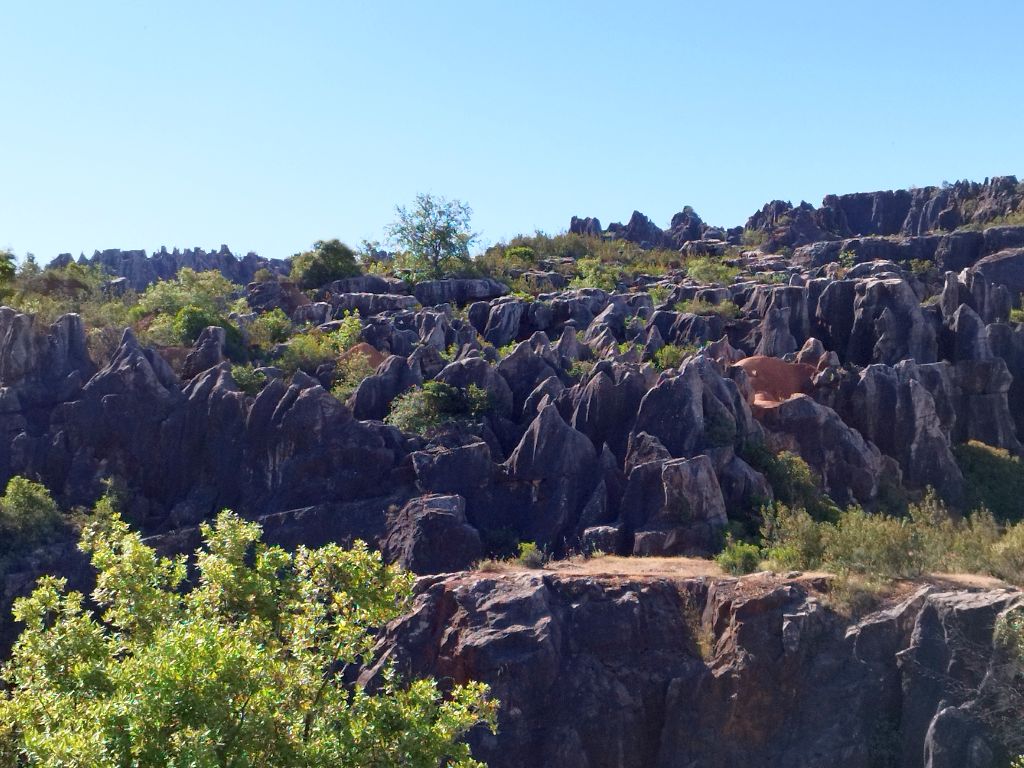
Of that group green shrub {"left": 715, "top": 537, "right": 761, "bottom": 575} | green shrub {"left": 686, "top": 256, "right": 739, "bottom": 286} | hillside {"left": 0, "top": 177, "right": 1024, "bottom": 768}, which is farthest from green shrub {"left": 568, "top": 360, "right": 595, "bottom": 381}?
green shrub {"left": 686, "top": 256, "right": 739, "bottom": 286}

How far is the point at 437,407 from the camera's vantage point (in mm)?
27734

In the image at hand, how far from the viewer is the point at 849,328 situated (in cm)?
A: 3966

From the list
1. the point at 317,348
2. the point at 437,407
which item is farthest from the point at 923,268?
the point at 437,407

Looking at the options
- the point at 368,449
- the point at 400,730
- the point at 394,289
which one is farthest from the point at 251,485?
the point at 394,289

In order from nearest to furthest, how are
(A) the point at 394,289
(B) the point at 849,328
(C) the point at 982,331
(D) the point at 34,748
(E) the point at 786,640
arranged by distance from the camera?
(D) the point at 34,748
(E) the point at 786,640
(C) the point at 982,331
(B) the point at 849,328
(A) the point at 394,289

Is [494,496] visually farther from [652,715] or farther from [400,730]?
[400,730]

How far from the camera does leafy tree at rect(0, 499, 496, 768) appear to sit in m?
8.95

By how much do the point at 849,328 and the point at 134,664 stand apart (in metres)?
34.2

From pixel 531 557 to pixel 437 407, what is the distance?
7463 millimetres

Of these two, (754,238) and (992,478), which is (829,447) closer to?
(992,478)

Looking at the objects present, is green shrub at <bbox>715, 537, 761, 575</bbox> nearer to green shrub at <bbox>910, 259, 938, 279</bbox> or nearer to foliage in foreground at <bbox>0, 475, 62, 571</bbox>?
foliage in foreground at <bbox>0, 475, 62, 571</bbox>

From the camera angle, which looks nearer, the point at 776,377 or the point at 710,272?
the point at 776,377

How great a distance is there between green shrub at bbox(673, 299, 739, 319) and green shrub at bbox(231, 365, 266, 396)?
1998cm

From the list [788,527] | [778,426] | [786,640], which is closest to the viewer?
[786,640]
